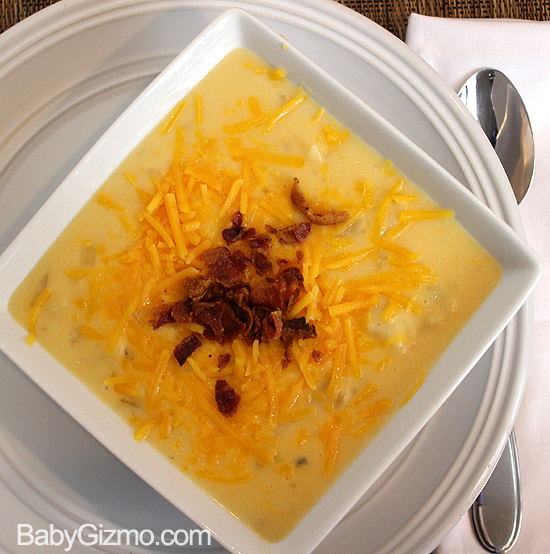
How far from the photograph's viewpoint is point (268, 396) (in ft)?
5.17

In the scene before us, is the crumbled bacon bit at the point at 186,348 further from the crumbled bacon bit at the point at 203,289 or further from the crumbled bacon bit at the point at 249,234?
the crumbled bacon bit at the point at 249,234

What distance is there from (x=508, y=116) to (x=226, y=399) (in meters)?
1.49

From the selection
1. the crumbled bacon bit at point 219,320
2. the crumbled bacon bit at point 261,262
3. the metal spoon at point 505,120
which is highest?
the metal spoon at point 505,120

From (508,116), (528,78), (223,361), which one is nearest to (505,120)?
(508,116)

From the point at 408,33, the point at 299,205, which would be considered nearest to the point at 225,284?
the point at 299,205

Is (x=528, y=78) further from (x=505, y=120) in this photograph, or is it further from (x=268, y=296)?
(x=268, y=296)

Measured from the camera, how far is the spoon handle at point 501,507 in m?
1.94

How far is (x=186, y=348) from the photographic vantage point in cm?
156

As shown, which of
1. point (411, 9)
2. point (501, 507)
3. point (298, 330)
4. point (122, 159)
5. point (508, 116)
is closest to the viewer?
point (298, 330)

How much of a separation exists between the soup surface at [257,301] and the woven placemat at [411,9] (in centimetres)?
80

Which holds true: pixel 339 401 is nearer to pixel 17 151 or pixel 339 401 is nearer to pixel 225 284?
pixel 225 284

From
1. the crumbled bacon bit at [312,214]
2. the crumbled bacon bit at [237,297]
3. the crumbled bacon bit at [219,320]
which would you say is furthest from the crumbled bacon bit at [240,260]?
the crumbled bacon bit at [312,214]

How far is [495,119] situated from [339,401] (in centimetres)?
125

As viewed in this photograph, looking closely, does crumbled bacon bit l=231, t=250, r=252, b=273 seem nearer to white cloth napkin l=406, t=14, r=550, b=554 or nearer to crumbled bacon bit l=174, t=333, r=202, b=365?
crumbled bacon bit l=174, t=333, r=202, b=365
